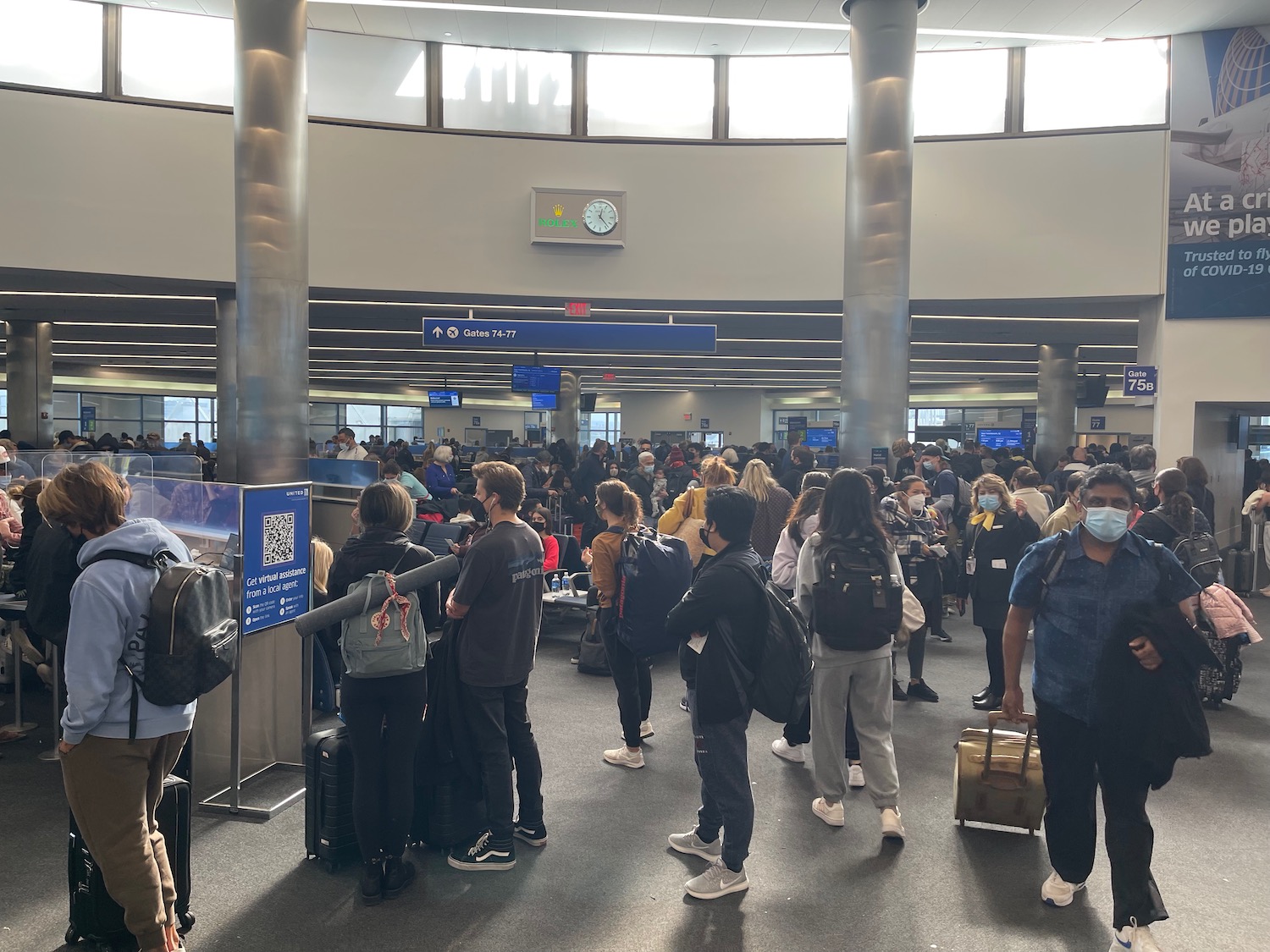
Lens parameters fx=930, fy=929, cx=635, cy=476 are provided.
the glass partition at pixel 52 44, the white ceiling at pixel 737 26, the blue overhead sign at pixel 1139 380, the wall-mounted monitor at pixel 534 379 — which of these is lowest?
the blue overhead sign at pixel 1139 380

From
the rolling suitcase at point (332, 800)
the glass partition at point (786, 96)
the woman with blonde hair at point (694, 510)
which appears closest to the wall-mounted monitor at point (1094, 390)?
the glass partition at point (786, 96)

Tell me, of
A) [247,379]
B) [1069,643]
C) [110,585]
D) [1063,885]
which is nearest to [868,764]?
[1063,885]

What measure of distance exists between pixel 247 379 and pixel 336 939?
7311 mm

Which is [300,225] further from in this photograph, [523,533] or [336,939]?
[336,939]

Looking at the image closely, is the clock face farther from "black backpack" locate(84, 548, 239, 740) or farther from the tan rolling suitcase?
"black backpack" locate(84, 548, 239, 740)

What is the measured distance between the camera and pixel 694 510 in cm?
666

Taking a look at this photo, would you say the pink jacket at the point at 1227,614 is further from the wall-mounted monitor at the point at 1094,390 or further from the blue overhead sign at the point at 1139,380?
the wall-mounted monitor at the point at 1094,390

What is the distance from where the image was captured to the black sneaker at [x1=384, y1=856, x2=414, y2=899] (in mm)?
3508

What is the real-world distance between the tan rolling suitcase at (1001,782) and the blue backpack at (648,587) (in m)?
1.43

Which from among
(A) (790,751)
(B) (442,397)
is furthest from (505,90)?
(B) (442,397)

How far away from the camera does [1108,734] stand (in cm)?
307

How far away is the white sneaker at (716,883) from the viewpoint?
3.55 meters

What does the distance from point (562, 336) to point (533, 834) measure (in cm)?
899

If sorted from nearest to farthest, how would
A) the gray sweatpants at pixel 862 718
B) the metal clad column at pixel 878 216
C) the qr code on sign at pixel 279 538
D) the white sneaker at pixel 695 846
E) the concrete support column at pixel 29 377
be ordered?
the white sneaker at pixel 695 846
the gray sweatpants at pixel 862 718
the qr code on sign at pixel 279 538
the metal clad column at pixel 878 216
the concrete support column at pixel 29 377
